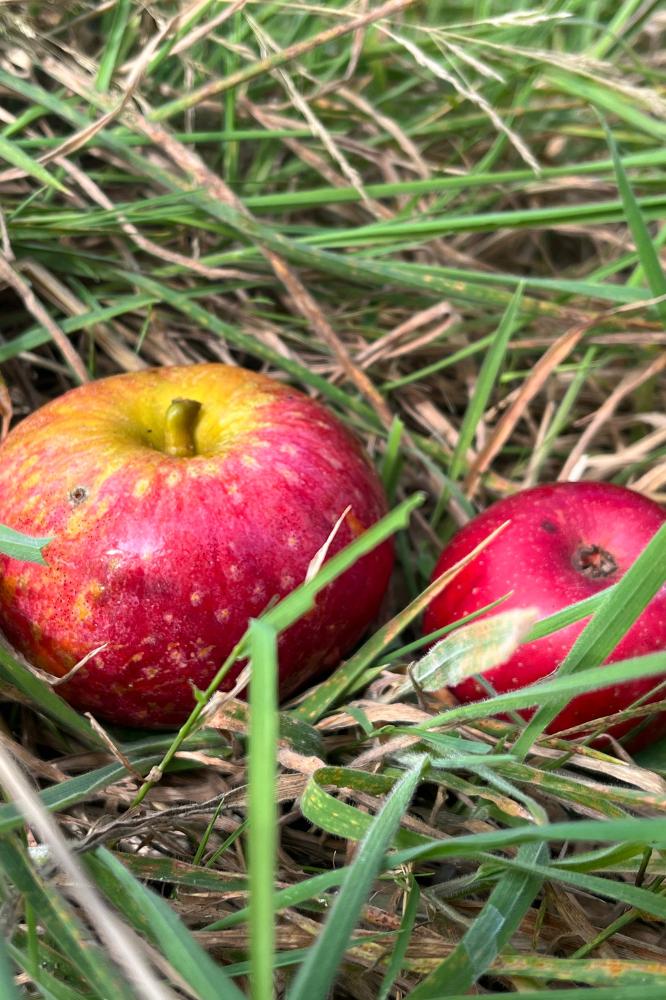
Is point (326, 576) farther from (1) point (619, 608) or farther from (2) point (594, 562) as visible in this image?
(2) point (594, 562)

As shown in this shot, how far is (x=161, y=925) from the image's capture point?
2.20 feet

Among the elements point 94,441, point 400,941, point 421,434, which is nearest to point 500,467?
point 421,434

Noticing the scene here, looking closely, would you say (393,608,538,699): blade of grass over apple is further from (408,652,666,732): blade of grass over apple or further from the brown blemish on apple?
the brown blemish on apple

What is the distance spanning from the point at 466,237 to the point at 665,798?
1206mm

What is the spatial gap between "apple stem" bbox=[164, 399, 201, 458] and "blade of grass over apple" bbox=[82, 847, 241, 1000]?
22.0 inches

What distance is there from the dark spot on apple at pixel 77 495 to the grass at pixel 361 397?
19 cm

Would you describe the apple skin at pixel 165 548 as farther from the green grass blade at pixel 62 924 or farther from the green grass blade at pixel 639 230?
the green grass blade at pixel 639 230

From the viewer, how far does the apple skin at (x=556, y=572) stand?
1.11 m

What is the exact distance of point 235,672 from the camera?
113 centimetres

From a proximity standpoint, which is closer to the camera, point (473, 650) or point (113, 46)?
point (473, 650)

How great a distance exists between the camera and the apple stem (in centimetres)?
119

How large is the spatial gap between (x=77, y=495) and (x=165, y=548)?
134 mm

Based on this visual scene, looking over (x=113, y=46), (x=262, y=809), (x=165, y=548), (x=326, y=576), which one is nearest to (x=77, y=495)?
(x=165, y=548)

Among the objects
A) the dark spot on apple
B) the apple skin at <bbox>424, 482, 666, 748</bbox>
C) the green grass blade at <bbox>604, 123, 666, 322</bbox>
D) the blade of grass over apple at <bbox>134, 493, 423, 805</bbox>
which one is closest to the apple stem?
the dark spot on apple
